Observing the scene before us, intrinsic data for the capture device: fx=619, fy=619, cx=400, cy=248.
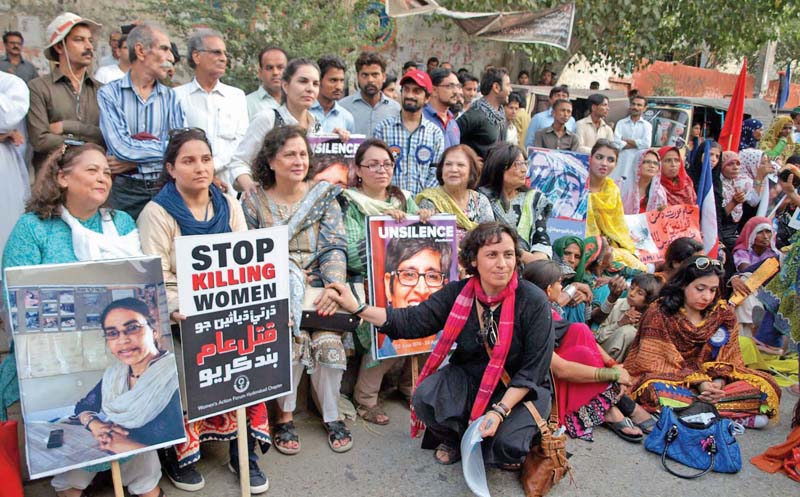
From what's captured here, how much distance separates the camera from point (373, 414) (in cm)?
412

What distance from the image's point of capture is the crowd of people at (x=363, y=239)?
3283 mm

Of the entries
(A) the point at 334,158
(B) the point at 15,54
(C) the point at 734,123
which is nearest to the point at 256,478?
(A) the point at 334,158

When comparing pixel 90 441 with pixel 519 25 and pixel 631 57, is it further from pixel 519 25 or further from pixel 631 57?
pixel 631 57

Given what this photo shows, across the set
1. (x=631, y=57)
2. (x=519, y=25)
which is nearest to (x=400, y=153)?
(x=519, y=25)

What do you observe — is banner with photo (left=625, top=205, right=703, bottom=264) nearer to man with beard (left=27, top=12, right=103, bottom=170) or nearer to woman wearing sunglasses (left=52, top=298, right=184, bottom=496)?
woman wearing sunglasses (left=52, top=298, right=184, bottom=496)

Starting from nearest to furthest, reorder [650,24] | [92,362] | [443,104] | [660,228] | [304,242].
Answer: [92,362] → [304,242] → [443,104] → [660,228] → [650,24]

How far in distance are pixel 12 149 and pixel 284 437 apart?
267 centimetres

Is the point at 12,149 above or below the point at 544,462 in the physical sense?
above

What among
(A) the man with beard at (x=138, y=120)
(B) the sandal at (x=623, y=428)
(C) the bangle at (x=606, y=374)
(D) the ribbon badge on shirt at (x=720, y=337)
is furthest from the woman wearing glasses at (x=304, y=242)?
(D) the ribbon badge on shirt at (x=720, y=337)

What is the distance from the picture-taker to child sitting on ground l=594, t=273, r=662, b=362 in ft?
16.0

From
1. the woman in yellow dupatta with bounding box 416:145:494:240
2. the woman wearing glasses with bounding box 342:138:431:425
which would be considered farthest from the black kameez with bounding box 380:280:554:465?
the woman in yellow dupatta with bounding box 416:145:494:240

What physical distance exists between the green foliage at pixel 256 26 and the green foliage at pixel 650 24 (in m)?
5.80

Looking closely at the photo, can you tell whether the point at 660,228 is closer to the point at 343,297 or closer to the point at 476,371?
the point at 476,371

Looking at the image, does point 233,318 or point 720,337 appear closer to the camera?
point 233,318
